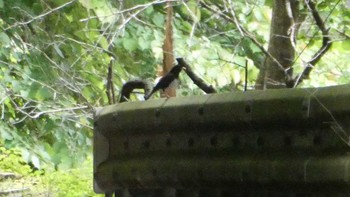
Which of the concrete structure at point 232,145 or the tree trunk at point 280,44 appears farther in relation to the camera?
the tree trunk at point 280,44

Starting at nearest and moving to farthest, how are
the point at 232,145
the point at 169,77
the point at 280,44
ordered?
the point at 232,145 < the point at 169,77 < the point at 280,44

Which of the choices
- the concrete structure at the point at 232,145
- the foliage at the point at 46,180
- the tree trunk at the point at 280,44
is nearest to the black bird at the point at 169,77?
the concrete structure at the point at 232,145

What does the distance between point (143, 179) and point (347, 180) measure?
1.87 feet

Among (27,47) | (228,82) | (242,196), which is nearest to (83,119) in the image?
(27,47)

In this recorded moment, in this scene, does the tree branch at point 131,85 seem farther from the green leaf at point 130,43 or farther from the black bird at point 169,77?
the green leaf at point 130,43

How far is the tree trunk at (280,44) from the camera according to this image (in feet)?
8.21

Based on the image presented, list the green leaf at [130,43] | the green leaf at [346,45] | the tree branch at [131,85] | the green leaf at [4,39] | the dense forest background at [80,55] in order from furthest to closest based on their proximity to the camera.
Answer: the green leaf at [4,39] < the green leaf at [130,43] < the dense forest background at [80,55] < the green leaf at [346,45] < the tree branch at [131,85]

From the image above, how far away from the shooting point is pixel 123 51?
5.18 m

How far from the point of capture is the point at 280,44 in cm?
263

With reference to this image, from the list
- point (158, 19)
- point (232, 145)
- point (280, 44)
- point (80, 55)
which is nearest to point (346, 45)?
point (280, 44)

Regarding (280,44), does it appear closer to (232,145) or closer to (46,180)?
(232,145)

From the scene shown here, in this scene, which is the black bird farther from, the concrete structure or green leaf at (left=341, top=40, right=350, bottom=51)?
green leaf at (left=341, top=40, right=350, bottom=51)

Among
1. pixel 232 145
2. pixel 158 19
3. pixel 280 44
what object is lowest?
pixel 232 145

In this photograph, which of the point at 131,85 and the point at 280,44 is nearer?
the point at 131,85
